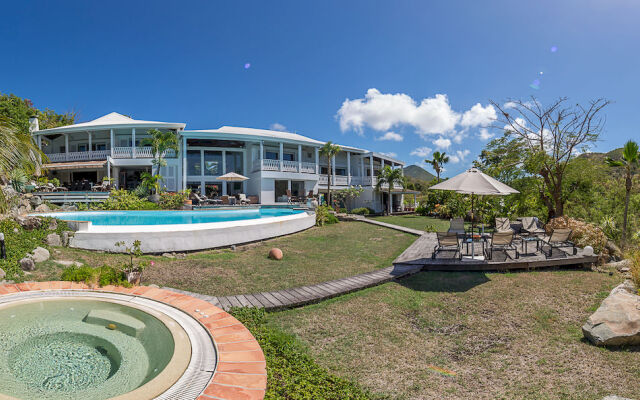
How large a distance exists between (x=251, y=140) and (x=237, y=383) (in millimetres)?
23618

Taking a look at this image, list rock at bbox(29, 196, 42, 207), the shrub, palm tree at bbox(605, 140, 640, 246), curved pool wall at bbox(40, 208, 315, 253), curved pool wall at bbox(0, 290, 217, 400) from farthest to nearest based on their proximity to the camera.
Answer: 1. rock at bbox(29, 196, 42, 207)
2. palm tree at bbox(605, 140, 640, 246)
3. the shrub
4. curved pool wall at bbox(40, 208, 315, 253)
5. curved pool wall at bbox(0, 290, 217, 400)

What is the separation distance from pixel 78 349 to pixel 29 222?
715cm

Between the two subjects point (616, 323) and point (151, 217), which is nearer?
point (616, 323)

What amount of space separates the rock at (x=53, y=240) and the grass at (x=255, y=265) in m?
0.34

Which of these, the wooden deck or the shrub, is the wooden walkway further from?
the shrub

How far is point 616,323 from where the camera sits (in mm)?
3912

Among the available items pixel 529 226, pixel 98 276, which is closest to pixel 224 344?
pixel 98 276

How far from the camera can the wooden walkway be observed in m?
4.91

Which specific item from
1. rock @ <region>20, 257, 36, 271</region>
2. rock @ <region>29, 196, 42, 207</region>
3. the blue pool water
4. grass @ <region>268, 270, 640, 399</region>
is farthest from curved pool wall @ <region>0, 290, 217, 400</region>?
rock @ <region>29, 196, 42, 207</region>

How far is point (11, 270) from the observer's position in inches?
214

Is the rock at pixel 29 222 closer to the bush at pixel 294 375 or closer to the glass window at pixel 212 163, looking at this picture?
the bush at pixel 294 375

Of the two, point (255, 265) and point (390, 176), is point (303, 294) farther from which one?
point (390, 176)

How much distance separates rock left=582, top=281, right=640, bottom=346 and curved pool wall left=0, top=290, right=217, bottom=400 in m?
5.03

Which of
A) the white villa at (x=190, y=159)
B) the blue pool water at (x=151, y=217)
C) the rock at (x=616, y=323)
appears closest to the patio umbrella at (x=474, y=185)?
the rock at (x=616, y=323)
